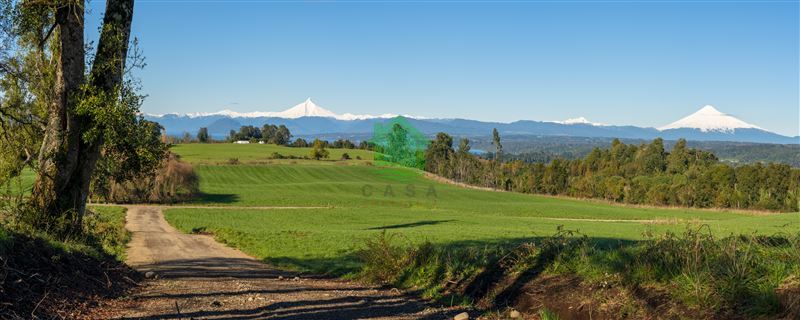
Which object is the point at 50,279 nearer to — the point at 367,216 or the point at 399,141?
the point at 399,141

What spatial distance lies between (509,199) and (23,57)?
8025 centimetres

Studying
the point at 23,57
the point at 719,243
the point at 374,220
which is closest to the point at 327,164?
the point at 374,220

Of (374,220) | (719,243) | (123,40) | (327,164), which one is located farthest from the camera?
(327,164)

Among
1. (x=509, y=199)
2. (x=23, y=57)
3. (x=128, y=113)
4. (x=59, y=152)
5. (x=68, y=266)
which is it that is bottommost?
(x=509, y=199)

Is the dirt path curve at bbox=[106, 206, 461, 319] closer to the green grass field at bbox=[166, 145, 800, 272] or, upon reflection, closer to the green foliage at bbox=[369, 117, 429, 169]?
the green grass field at bbox=[166, 145, 800, 272]

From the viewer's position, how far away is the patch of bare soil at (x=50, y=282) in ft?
21.3

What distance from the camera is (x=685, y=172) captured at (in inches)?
5074

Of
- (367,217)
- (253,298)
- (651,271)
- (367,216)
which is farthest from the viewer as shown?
(367,216)

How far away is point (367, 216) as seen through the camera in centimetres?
5175

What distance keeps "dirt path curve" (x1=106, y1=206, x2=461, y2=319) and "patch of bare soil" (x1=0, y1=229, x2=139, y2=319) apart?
444mm

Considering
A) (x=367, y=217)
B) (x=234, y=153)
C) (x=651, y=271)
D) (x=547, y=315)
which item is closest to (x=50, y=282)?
(x=547, y=315)

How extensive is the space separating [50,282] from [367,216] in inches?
1738

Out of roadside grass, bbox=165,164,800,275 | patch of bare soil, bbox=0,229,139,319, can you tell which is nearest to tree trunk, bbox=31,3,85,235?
patch of bare soil, bbox=0,229,139,319

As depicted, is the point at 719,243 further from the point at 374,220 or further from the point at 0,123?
the point at 374,220
